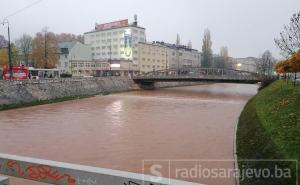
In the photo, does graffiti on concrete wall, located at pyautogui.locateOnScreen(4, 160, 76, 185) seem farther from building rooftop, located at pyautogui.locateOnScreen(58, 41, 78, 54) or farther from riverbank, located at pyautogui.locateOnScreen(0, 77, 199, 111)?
building rooftop, located at pyautogui.locateOnScreen(58, 41, 78, 54)

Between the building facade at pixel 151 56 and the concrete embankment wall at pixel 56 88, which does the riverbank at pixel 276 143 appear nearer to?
the concrete embankment wall at pixel 56 88

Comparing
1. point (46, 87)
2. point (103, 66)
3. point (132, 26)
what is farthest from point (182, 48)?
point (46, 87)

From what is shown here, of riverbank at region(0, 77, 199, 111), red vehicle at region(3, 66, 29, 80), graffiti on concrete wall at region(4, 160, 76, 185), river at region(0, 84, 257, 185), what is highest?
red vehicle at region(3, 66, 29, 80)

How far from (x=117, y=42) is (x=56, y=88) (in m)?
53.0

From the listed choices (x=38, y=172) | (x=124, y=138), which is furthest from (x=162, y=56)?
(x=38, y=172)

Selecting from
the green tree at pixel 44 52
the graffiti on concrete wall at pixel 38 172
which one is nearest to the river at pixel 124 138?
the graffiti on concrete wall at pixel 38 172

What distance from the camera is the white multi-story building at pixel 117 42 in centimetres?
9369

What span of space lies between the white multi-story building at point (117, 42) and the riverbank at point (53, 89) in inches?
1195

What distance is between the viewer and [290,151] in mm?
9078

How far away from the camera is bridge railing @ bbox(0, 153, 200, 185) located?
5.02m

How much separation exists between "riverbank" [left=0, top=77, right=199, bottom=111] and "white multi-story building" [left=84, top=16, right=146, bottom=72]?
30347 millimetres

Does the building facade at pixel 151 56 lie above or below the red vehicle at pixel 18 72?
above

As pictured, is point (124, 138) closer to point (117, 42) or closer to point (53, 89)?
point (53, 89)

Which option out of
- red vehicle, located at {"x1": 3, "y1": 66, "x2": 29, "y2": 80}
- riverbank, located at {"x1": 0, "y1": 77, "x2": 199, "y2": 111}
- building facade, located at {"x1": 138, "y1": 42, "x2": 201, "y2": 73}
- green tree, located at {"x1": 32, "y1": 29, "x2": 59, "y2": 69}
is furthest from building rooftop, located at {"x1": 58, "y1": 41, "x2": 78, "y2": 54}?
red vehicle, located at {"x1": 3, "y1": 66, "x2": 29, "y2": 80}
